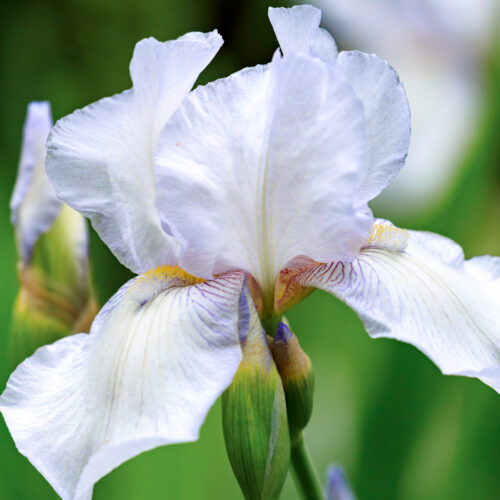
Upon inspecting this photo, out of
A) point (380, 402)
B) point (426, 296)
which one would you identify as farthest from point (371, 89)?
point (380, 402)

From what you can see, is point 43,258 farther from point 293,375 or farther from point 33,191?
point 293,375

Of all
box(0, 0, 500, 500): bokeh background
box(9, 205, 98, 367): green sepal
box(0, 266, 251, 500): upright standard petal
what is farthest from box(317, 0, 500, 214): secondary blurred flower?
box(0, 266, 251, 500): upright standard petal

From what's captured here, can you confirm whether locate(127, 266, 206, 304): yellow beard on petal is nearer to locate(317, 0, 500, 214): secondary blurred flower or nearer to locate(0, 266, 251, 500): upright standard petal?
locate(0, 266, 251, 500): upright standard petal

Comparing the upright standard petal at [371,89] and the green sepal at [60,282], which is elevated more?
the upright standard petal at [371,89]

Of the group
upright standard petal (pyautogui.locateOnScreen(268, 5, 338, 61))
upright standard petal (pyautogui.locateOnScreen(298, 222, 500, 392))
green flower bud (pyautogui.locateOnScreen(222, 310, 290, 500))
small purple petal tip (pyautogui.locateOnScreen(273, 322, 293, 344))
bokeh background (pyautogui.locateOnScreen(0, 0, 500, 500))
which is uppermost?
upright standard petal (pyautogui.locateOnScreen(268, 5, 338, 61))

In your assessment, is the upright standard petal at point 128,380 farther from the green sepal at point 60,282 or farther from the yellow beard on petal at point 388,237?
the green sepal at point 60,282

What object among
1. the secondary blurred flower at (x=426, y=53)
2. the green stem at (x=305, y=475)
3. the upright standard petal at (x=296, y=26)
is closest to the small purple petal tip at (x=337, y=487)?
the green stem at (x=305, y=475)
